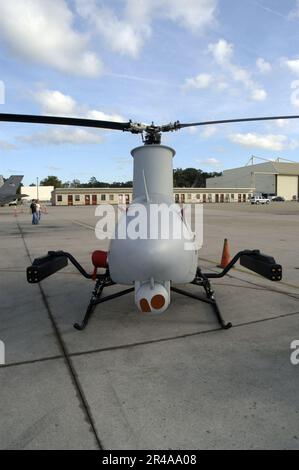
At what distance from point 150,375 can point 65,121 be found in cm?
320

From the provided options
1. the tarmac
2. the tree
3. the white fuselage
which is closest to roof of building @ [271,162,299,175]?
the tree

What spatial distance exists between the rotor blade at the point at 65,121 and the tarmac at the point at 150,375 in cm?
269

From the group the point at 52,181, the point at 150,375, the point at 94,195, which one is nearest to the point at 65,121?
the point at 150,375

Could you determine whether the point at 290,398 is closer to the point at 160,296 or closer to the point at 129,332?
the point at 160,296

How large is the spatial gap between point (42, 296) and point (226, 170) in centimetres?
13096

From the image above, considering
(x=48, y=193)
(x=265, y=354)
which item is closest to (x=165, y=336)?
(x=265, y=354)

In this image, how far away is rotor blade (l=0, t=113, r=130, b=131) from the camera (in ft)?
14.0

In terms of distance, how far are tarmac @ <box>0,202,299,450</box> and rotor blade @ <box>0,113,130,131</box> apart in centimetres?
269

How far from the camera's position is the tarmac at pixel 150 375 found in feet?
8.66

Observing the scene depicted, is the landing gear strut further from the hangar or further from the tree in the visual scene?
the tree

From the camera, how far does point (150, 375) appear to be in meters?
3.49
